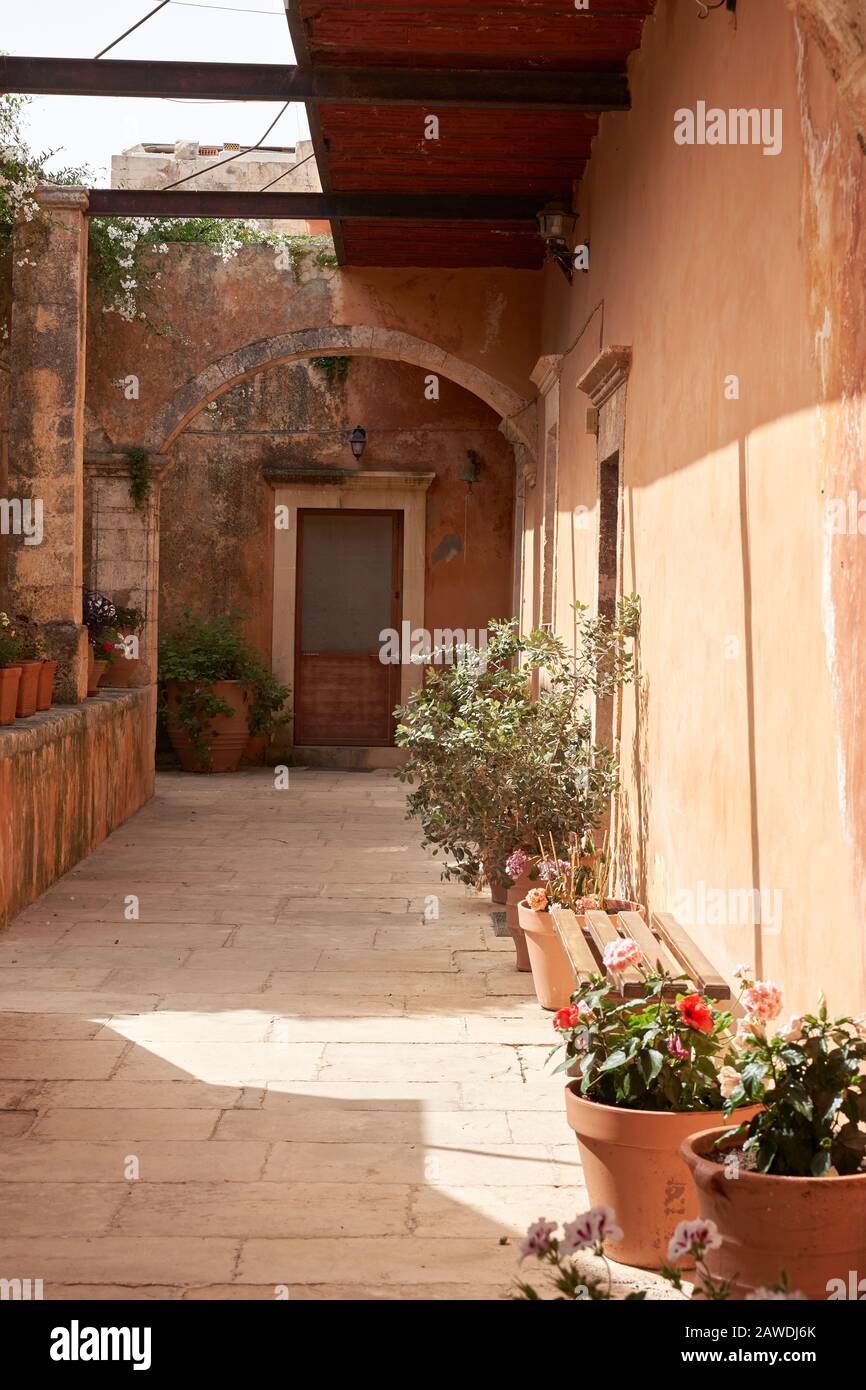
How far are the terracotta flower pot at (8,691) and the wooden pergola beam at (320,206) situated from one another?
346cm

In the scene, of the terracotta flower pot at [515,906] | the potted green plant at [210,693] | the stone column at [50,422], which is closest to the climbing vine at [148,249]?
the stone column at [50,422]

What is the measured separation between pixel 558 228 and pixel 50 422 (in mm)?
3245

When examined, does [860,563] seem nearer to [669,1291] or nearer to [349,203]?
[669,1291]

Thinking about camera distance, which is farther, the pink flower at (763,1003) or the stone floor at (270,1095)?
the stone floor at (270,1095)

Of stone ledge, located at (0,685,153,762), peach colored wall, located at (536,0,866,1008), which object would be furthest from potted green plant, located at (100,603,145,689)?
peach colored wall, located at (536,0,866,1008)

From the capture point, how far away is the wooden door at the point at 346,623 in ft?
45.9

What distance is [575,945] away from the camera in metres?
4.37

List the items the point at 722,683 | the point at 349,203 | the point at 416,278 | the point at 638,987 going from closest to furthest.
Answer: the point at 638,987 < the point at 722,683 < the point at 349,203 < the point at 416,278

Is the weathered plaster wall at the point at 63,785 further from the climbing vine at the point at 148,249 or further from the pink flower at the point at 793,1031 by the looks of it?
the pink flower at the point at 793,1031

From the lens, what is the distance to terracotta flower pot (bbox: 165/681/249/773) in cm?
1301

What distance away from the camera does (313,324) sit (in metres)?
10.8

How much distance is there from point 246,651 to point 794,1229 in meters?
11.2

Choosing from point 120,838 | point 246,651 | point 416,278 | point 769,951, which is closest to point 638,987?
point 769,951

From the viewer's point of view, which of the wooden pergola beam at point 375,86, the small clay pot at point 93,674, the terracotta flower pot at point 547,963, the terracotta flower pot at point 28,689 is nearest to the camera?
the terracotta flower pot at point 547,963
